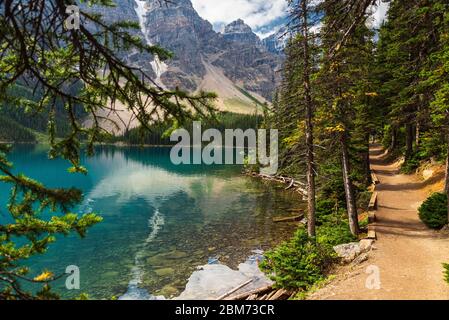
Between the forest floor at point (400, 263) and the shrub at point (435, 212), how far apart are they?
16.3 inches

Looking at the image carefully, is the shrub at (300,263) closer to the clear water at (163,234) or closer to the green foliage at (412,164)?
the clear water at (163,234)

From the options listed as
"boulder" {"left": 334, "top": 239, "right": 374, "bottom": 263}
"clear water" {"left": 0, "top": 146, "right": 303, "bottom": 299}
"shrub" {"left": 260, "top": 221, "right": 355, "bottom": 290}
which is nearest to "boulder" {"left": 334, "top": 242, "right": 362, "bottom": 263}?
"boulder" {"left": 334, "top": 239, "right": 374, "bottom": 263}

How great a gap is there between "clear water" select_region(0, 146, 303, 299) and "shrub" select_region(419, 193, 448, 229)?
9.72m

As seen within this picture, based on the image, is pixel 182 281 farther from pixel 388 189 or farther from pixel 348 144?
pixel 388 189

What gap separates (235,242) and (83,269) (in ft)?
33.0

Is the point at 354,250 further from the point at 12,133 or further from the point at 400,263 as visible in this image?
the point at 12,133

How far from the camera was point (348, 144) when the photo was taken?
65.2 ft

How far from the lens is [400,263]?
41.5 feet

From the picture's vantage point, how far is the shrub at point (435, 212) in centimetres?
1662

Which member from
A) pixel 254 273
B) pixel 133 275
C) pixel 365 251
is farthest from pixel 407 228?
pixel 133 275

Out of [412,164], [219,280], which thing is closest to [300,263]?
[219,280]

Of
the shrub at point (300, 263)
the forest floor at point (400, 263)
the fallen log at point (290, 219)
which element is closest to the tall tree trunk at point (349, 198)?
the forest floor at point (400, 263)

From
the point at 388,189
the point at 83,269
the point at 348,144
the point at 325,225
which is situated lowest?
the point at 83,269
